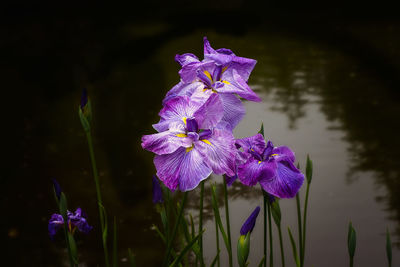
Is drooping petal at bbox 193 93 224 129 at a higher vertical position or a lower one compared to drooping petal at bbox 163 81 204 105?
lower

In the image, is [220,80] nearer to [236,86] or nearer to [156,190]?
[236,86]

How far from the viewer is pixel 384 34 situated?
386cm

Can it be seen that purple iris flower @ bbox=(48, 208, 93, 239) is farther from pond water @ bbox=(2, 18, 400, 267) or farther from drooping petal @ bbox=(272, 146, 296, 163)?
pond water @ bbox=(2, 18, 400, 267)

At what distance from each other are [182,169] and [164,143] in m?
0.04

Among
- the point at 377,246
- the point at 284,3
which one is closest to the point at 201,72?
the point at 377,246

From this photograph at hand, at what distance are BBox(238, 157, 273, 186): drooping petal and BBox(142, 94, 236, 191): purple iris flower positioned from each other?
40mm

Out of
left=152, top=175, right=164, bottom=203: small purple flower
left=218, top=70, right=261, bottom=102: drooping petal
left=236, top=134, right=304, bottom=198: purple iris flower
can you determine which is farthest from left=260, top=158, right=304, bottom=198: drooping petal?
left=152, top=175, right=164, bottom=203: small purple flower

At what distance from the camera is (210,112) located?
2.22 feet

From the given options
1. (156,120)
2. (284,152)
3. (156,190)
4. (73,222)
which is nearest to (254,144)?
(284,152)

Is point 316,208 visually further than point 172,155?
Yes

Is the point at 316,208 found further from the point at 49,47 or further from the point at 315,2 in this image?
the point at 315,2

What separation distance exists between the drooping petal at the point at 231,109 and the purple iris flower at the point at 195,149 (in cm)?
3

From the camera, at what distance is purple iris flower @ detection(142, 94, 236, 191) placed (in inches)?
26.2

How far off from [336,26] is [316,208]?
2.79 meters
